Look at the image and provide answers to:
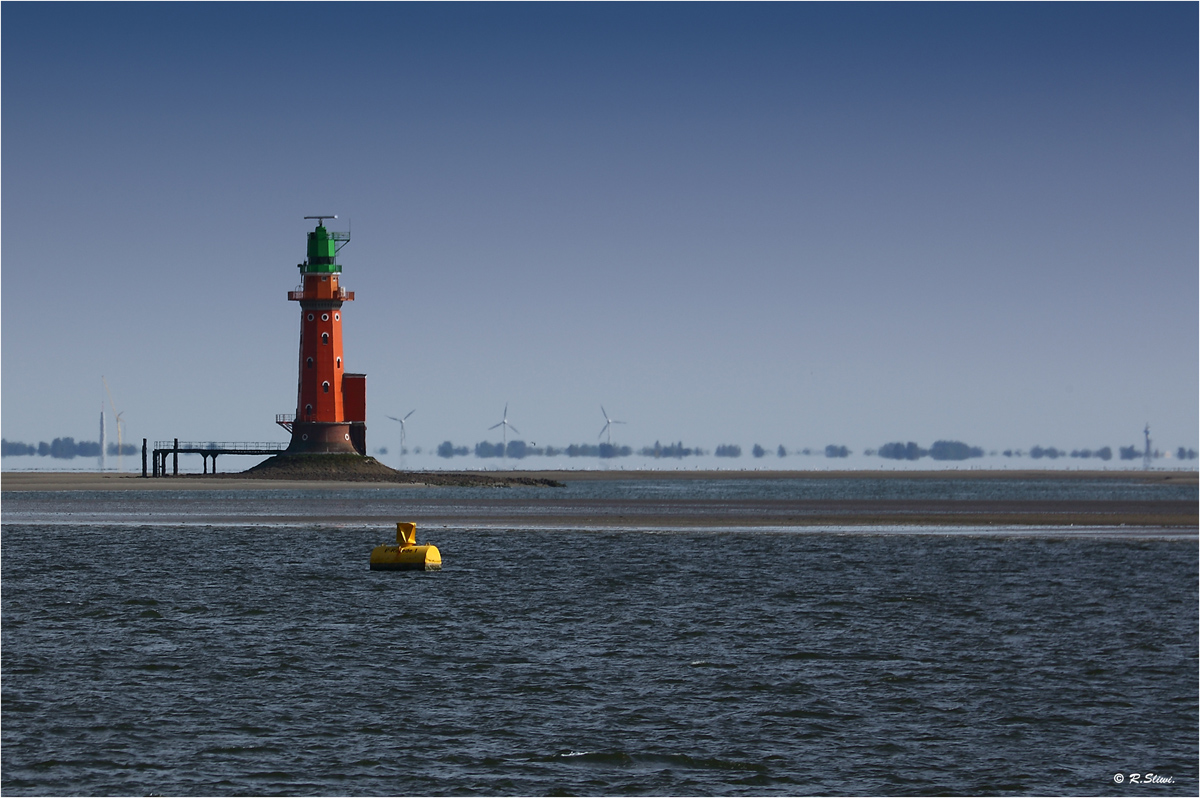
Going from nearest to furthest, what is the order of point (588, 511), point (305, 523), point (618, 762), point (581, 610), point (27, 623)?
point (618, 762), point (27, 623), point (581, 610), point (305, 523), point (588, 511)

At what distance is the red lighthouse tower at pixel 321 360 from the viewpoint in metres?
118

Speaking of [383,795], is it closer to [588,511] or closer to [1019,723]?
[1019,723]

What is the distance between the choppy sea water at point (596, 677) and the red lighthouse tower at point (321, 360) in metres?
71.6

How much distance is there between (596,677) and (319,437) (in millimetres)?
98752

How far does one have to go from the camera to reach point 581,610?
34.9m

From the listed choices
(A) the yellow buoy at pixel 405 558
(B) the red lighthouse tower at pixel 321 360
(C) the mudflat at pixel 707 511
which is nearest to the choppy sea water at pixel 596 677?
(A) the yellow buoy at pixel 405 558

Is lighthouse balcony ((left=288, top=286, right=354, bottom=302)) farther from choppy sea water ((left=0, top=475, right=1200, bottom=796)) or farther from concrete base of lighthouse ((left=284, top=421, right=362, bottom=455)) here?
choppy sea water ((left=0, top=475, right=1200, bottom=796))

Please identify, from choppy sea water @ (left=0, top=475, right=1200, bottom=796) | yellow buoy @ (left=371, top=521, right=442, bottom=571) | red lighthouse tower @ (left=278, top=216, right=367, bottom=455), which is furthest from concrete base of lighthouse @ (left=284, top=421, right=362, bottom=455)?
yellow buoy @ (left=371, top=521, right=442, bottom=571)

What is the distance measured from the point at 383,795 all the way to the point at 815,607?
19.8 metres

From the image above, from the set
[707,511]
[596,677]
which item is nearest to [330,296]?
[707,511]

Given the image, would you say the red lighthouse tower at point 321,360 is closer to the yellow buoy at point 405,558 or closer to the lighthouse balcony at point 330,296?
the lighthouse balcony at point 330,296

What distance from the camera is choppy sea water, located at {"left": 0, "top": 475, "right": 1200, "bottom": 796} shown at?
1894cm

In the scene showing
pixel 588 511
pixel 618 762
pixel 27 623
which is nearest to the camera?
pixel 618 762

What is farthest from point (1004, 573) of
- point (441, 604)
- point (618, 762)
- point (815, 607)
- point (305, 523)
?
point (305, 523)
